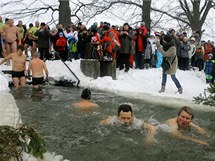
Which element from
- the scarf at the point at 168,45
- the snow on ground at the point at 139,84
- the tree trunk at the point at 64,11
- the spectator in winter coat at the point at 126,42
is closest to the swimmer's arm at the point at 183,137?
the snow on ground at the point at 139,84

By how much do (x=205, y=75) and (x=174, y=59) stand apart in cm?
581

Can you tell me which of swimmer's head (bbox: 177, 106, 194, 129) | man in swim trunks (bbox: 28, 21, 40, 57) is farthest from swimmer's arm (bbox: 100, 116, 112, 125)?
man in swim trunks (bbox: 28, 21, 40, 57)

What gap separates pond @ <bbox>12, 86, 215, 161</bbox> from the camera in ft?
19.6

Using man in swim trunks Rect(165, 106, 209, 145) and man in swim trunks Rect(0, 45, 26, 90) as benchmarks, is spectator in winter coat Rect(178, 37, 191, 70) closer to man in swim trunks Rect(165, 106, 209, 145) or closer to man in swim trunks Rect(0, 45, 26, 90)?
man in swim trunks Rect(0, 45, 26, 90)

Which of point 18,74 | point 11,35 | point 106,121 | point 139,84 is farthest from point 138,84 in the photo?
point 106,121

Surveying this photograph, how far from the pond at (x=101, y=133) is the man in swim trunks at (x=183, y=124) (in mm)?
170

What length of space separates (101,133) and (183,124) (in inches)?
64.8

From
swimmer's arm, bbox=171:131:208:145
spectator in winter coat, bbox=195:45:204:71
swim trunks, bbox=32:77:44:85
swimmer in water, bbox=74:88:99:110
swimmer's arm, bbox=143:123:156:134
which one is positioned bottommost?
swimmer's arm, bbox=171:131:208:145

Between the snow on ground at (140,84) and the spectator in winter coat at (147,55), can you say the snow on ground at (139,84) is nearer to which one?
the snow on ground at (140,84)

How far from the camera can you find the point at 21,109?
892cm

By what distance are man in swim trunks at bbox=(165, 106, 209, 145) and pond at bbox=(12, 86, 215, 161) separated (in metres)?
0.17

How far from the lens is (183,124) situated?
7.18 m

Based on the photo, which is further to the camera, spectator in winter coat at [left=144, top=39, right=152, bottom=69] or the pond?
spectator in winter coat at [left=144, top=39, right=152, bottom=69]

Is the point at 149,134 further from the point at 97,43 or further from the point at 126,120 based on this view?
the point at 97,43
